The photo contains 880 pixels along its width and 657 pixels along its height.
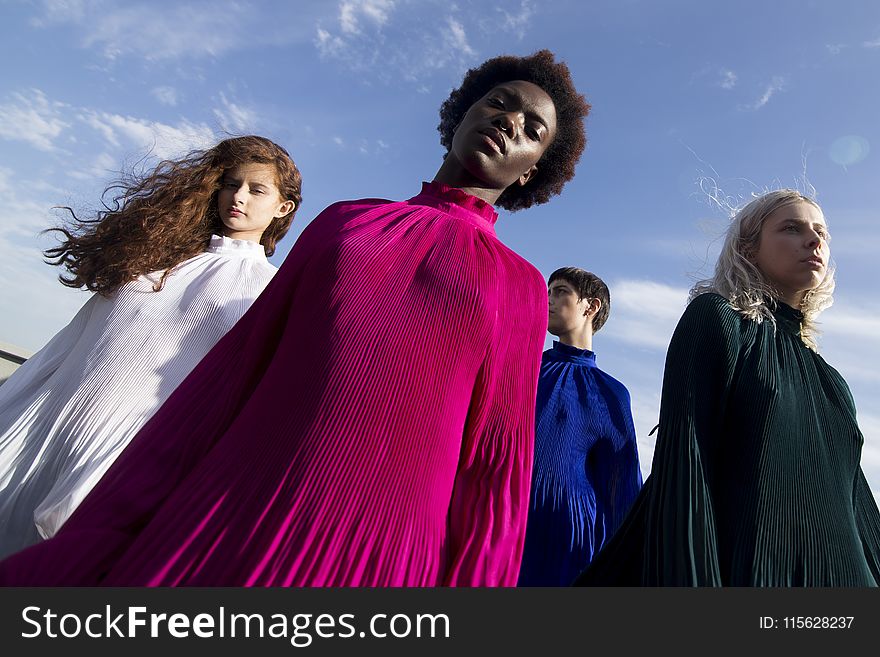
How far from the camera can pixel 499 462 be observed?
6.03ft

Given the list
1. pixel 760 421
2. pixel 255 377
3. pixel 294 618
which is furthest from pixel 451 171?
pixel 294 618

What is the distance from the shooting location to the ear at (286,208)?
3.83 meters

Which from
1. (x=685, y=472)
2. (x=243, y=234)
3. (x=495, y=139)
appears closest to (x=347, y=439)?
(x=495, y=139)

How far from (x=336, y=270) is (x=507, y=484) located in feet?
2.17

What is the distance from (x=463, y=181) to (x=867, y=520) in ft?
6.08

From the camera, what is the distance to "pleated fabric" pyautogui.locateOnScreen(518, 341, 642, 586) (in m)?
3.93

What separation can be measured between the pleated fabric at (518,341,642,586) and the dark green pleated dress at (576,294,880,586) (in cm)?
139

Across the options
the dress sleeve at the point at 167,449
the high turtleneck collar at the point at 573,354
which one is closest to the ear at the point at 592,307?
the high turtleneck collar at the point at 573,354

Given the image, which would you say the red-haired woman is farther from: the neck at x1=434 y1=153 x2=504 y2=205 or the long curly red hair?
the neck at x1=434 y1=153 x2=504 y2=205

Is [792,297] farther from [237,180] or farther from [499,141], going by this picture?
[237,180]

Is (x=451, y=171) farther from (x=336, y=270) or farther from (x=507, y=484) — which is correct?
(x=507, y=484)

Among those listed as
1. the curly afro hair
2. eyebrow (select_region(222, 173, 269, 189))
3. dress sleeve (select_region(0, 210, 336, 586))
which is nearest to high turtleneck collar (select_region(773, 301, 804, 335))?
the curly afro hair

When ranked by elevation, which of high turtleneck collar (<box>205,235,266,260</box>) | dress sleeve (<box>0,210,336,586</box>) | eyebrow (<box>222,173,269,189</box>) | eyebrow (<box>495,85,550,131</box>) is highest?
eyebrow (<box>222,173,269,189</box>)

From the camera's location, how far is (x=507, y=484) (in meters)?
1.81
